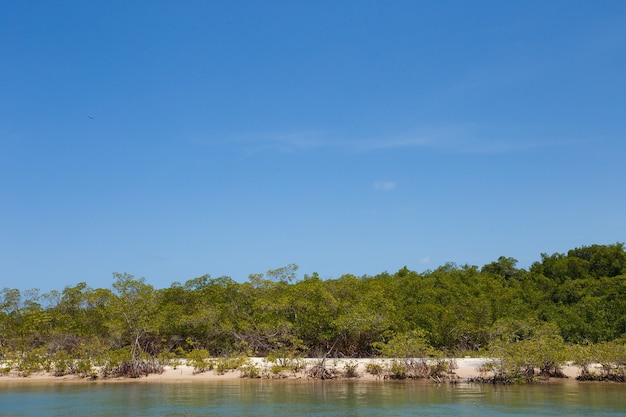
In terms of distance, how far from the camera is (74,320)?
1778 inches

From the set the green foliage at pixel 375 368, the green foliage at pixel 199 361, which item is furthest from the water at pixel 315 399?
the green foliage at pixel 199 361

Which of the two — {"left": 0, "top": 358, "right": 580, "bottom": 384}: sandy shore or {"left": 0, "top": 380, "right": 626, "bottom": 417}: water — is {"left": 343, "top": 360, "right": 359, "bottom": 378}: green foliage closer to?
{"left": 0, "top": 358, "right": 580, "bottom": 384}: sandy shore

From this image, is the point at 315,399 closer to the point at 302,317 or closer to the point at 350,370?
the point at 350,370

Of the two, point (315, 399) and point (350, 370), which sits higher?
point (350, 370)

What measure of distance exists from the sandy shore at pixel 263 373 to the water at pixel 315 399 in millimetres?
2304

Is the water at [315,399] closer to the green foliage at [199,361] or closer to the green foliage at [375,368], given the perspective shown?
the green foliage at [375,368]

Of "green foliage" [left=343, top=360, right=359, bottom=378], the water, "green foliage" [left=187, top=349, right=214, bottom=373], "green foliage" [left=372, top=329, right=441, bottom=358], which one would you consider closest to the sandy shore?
"green foliage" [left=343, top=360, right=359, bottom=378]

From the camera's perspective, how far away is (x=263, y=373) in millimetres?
36500

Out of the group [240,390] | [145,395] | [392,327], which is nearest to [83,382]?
[145,395]

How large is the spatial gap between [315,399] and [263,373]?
10.2 meters

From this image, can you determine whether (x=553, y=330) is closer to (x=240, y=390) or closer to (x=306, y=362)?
(x=306, y=362)

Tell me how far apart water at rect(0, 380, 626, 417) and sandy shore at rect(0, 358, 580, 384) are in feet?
7.56

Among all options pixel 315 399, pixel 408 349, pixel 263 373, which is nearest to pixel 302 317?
pixel 263 373

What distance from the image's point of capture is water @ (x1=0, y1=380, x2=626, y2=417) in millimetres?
23422
